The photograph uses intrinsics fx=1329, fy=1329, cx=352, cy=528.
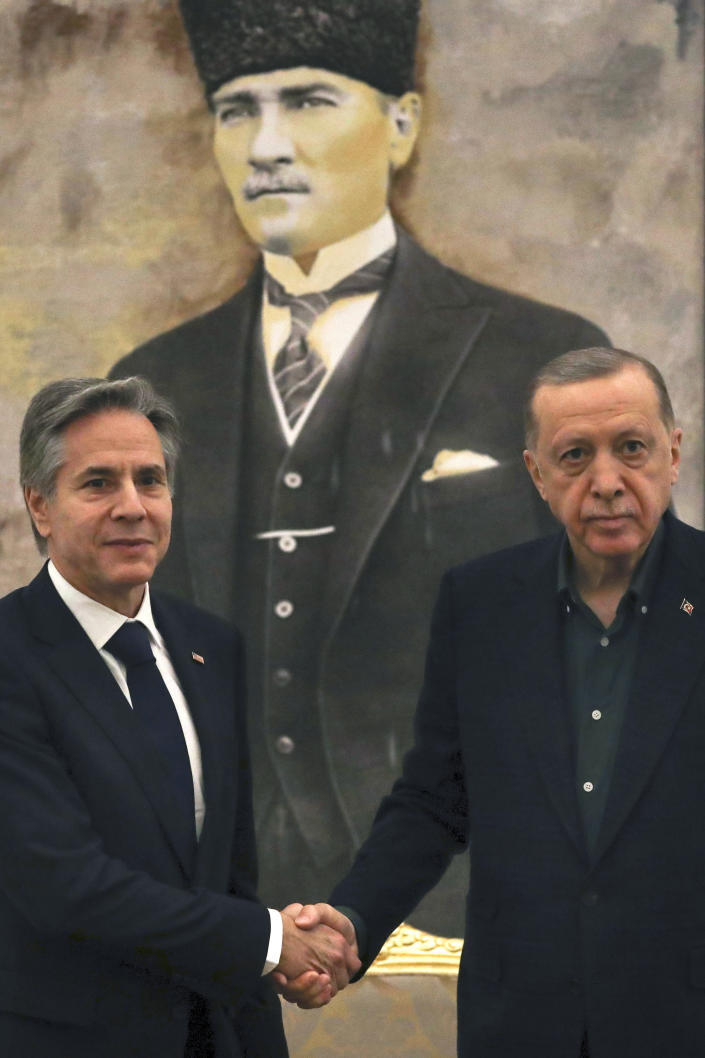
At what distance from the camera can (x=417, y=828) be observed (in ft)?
9.55

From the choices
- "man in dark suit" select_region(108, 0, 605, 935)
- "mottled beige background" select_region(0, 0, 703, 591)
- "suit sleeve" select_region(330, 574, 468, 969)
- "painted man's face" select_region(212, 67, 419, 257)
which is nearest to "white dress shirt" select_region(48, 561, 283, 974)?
"suit sleeve" select_region(330, 574, 468, 969)

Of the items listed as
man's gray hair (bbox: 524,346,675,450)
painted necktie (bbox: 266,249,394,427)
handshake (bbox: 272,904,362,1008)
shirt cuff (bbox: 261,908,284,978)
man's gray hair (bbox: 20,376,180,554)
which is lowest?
handshake (bbox: 272,904,362,1008)

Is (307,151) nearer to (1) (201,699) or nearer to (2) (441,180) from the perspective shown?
(2) (441,180)

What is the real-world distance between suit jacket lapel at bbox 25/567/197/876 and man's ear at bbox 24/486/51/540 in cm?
18

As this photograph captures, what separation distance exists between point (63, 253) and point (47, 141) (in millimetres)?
387

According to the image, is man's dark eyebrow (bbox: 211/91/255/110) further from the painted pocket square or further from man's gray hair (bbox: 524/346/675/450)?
man's gray hair (bbox: 524/346/675/450)

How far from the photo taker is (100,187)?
14.9ft

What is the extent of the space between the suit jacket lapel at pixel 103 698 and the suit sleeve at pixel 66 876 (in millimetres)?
74

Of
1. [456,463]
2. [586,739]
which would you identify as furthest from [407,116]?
[586,739]

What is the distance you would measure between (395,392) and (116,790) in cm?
229

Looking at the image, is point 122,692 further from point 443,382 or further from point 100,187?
point 100,187

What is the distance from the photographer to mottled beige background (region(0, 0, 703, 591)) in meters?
4.39

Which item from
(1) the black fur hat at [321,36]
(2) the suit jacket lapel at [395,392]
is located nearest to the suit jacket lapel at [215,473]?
(2) the suit jacket lapel at [395,392]

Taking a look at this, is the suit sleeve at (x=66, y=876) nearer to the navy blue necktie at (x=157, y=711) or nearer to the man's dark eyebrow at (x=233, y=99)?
the navy blue necktie at (x=157, y=711)
